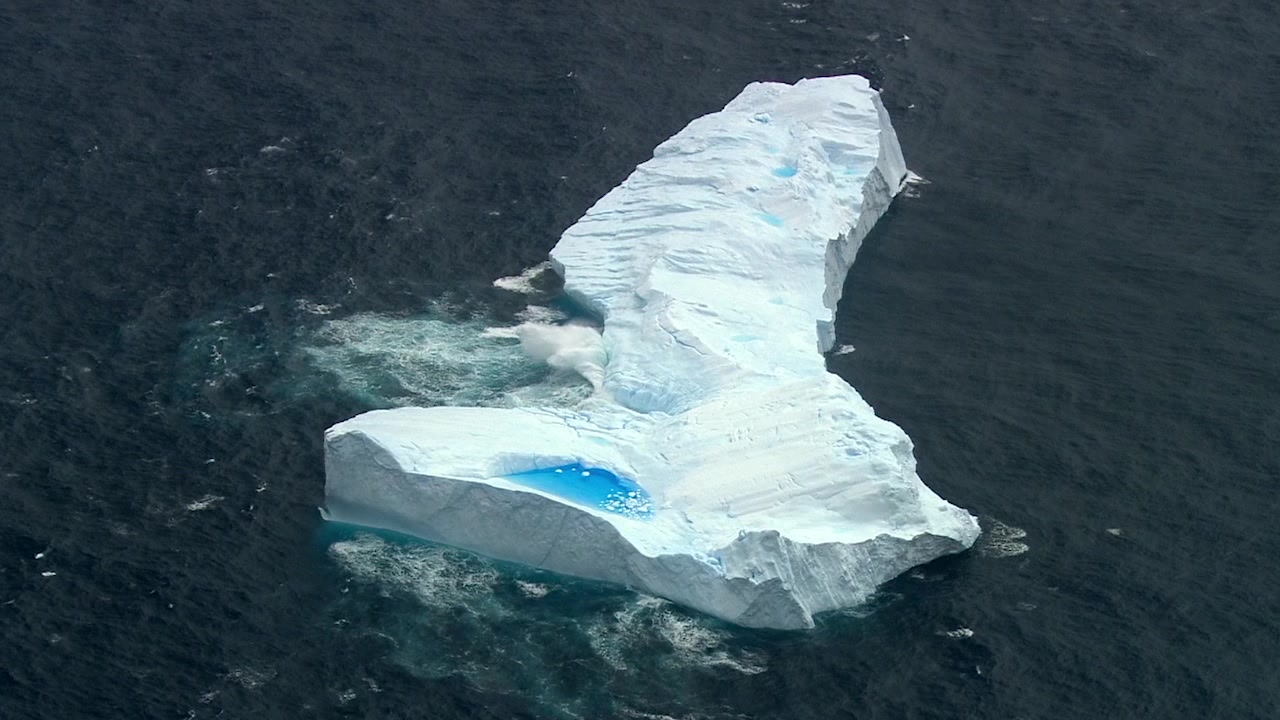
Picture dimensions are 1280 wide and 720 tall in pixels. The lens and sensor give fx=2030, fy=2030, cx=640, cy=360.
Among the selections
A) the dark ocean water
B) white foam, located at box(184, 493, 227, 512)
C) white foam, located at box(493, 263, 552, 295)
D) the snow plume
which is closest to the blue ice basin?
the dark ocean water

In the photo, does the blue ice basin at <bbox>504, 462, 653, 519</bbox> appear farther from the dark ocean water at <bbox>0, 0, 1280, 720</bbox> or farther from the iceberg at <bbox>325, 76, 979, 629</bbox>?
the dark ocean water at <bbox>0, 0, 1280, 720</bbox>

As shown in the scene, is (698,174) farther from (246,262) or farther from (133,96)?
(133,96)

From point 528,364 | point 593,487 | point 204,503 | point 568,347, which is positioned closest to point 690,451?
point 593,487

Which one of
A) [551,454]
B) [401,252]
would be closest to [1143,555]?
[551,454]

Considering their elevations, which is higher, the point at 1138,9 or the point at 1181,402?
the point at 1138,9

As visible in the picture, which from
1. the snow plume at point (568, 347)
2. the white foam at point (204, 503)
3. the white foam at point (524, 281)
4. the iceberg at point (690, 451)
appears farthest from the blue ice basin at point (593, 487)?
the white foam at point (524, 281)
